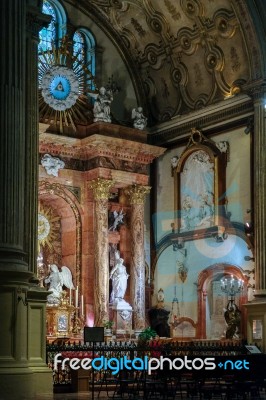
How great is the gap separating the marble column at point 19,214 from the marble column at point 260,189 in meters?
9.37

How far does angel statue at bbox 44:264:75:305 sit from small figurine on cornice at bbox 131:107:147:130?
18.2 ft

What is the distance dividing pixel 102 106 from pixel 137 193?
10.5 ft

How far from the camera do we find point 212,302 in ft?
89.8

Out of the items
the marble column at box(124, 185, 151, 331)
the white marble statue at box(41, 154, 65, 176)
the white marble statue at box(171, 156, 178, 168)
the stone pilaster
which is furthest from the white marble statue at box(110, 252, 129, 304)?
the stone pilaster

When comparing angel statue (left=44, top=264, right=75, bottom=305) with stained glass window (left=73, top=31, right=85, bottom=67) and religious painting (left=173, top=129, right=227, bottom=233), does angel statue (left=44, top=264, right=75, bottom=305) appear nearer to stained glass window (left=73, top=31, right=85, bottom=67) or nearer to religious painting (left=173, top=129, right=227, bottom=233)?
religious painting (left=173, top=129, right=227, bottom=233)

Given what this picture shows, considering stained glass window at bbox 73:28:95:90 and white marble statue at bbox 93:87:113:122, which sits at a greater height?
stained glass window at bbox 73:28:95:90

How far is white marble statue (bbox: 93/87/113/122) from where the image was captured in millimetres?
27797

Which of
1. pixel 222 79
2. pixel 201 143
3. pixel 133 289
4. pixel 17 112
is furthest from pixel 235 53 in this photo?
pixel 17 112

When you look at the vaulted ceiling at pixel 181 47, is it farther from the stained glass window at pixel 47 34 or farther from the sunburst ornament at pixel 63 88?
the sunburst ornament at pixel 63 88

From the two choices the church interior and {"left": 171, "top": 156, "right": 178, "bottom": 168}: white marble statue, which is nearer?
the church interior

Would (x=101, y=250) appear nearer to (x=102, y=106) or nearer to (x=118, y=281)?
(x=118, y=281)

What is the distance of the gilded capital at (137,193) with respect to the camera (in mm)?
28531

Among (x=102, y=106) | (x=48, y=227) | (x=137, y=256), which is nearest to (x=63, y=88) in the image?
(x=102, y=106)

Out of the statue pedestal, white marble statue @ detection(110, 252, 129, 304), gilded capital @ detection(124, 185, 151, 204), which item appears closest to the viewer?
the statue pedestal
